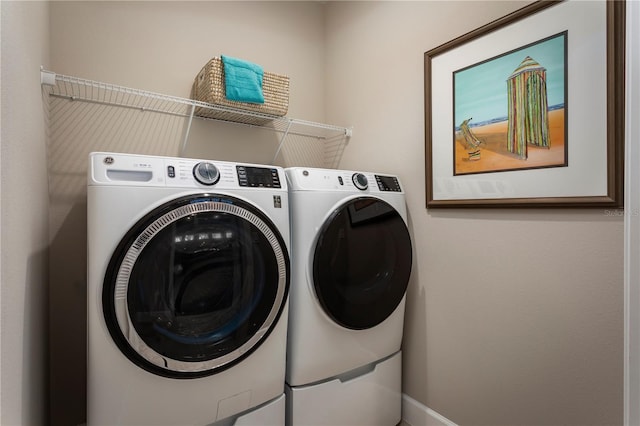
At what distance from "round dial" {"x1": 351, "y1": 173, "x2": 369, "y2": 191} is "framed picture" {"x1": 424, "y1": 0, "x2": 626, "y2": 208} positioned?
309mm

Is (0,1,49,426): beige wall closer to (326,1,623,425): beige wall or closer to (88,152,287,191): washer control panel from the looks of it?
(88,152,287,191): washer control panel

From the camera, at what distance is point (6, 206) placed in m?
0.69

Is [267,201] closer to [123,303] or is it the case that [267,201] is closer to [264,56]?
[123,303]

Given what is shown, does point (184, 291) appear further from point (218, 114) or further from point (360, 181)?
point (218, 114)

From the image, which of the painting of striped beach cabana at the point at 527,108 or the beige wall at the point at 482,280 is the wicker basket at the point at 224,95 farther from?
the painting of striped beach cabana at the point at 527,108

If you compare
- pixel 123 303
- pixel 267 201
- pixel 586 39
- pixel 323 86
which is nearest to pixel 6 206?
pixel 123 303

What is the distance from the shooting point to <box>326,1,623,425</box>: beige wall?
3.49ft

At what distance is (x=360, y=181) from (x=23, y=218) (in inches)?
45.3

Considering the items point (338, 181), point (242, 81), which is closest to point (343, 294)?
point (338, 181)

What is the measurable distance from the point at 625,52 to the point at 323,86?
1.57 meters

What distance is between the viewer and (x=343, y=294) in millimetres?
1309

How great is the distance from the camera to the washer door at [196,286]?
3.07ft

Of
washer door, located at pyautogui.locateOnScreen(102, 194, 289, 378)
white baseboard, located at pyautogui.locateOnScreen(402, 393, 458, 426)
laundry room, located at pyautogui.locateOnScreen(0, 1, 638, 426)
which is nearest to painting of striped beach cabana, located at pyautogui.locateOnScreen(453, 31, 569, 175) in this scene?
laundry room, located at pyautogui.locateOnScreen(0, 1, 638, 426)

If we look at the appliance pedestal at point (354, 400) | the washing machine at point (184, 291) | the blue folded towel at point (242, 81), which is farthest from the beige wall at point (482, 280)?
the washing machine at point (184, 291)
